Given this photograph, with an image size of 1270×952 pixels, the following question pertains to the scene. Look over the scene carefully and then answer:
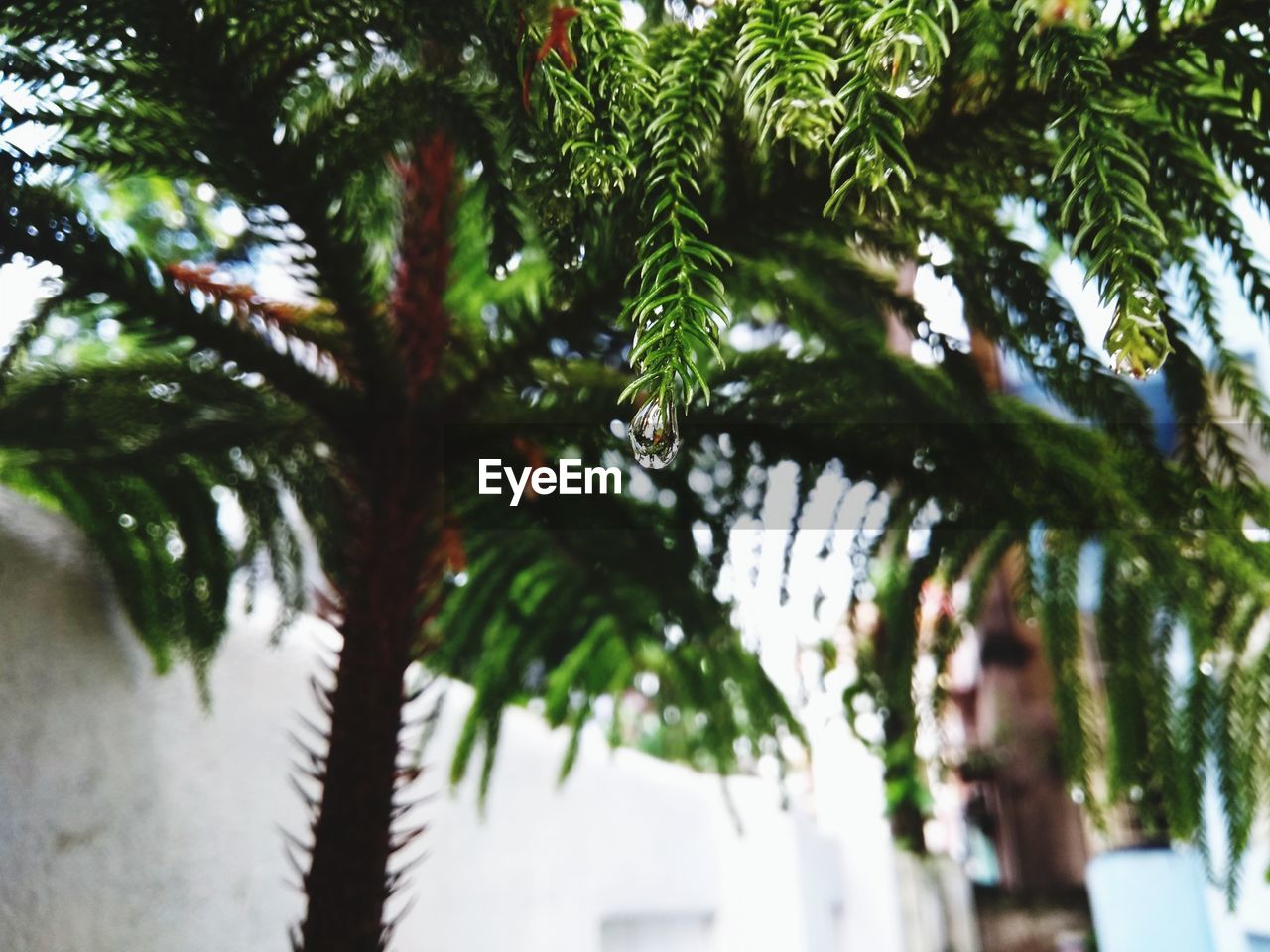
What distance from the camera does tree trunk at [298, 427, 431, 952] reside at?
Answer: 71 centimetres

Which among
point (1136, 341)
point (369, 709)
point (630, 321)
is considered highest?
point (630, 321)

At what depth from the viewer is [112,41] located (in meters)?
Result: 0.64

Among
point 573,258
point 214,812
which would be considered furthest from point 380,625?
point 214,812

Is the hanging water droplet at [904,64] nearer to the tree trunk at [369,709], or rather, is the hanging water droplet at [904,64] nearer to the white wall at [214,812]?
the tree trunk at [369,709]

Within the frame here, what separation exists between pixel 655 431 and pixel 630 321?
0.15 m

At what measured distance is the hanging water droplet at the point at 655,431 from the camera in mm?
412

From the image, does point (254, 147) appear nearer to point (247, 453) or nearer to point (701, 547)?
point (247, 453)

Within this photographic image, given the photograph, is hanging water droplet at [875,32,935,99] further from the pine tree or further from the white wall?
the white wall

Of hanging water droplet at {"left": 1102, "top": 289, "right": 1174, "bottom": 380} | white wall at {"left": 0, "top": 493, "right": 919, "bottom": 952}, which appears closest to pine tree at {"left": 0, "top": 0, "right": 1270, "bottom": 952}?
hanging water droplet at {"left": 1102, "top": 289, "right": 1174, "bottom": 380}

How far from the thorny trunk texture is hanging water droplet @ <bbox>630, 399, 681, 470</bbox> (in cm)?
45

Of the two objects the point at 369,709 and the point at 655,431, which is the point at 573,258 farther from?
the point at 369,709

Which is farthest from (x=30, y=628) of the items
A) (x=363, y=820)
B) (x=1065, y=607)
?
(x=1065, y=607)

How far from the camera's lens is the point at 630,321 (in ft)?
1.80

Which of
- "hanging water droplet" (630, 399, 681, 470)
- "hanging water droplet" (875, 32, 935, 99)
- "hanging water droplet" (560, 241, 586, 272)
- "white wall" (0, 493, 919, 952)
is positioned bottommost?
"white wall" (0, 493, 919, 952)
